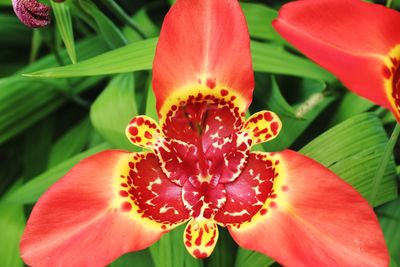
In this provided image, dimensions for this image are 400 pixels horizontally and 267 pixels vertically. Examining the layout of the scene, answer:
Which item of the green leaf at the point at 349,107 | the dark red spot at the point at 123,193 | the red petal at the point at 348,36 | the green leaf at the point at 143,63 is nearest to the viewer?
the red petal at the point at 348,36

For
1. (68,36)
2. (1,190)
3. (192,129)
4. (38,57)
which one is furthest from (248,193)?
Answer: (38,57)

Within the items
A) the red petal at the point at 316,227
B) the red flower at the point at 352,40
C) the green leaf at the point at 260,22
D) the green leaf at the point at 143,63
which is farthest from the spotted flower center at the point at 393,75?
the green leaf at the point at 260,22

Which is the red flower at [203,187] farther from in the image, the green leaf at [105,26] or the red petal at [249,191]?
the green leaf at [105,26]

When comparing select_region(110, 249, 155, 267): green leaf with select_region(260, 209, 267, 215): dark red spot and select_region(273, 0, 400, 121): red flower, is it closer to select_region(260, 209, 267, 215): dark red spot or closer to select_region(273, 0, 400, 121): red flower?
select_region(260, 209, 267, 215): dark red spot

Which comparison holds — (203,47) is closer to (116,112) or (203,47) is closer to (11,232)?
(116,112)

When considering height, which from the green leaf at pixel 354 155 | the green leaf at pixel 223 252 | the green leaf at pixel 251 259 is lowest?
the green leaf at pixel 223 252

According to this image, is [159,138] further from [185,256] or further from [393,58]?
[393,58]

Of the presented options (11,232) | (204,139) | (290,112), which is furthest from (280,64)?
(11,232)

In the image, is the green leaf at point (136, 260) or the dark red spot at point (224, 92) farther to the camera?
the green leaf at point (136, 260)
